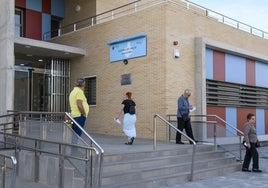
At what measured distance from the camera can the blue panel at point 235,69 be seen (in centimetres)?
1686

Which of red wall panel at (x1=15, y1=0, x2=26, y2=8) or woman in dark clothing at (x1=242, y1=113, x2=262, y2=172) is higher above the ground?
red wall panel at (x1=15, y1=0, x2=26, y2=8)

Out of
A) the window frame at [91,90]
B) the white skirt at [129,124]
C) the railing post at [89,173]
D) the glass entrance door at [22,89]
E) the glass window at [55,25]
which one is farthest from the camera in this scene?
the glass window at [55,25]

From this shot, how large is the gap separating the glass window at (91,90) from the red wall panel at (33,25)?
4.18 metres

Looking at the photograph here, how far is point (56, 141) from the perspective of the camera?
8719 mm

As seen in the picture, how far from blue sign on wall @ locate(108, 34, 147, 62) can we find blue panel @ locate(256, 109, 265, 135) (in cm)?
710

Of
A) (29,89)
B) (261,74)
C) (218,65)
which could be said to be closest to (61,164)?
(218,65)

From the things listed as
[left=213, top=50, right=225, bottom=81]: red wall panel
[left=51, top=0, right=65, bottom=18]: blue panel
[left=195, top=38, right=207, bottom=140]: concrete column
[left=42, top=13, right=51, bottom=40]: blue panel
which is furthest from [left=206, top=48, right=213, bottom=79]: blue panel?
[left=51, top=0, right=65, bottom=18]: blue panel

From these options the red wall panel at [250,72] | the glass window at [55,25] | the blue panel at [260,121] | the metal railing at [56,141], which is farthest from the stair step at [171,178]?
the glass window at [55,25]

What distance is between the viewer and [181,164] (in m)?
10.2

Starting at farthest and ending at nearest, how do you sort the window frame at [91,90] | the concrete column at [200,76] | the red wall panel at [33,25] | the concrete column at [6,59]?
1. the red wall panel at [33,25]
2. the window frame at [91,90]
3. the concrete column at [200,76]
4. the concrete column at [6,59]

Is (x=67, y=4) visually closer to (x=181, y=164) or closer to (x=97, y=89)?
(x=97, y=89)

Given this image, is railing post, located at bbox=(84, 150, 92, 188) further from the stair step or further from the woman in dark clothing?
the woman in dark clothing

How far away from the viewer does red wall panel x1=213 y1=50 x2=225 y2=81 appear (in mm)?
16062

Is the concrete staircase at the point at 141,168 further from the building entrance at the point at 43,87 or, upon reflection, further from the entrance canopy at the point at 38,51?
the building entrance at the point at 43,87
